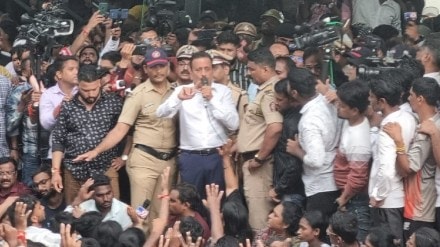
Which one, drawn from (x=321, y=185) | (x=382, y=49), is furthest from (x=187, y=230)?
(x=382, y=49)

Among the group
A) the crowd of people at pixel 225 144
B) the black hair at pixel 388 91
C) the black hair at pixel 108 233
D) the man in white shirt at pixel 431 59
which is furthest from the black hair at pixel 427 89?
the black hair at pixel 108 233

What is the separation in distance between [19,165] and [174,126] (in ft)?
6.23

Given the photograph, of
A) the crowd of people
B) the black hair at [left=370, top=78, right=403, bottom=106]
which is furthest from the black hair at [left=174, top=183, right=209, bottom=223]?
the black hair at [left=370, top=78, right=403, bottom=106]

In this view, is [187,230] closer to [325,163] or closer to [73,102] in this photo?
[325,163]

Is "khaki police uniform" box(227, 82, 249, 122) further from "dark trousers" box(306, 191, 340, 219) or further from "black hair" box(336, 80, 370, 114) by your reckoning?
"black hair" box(336, 80, 370, 114)

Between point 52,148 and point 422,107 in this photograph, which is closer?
point 422,107

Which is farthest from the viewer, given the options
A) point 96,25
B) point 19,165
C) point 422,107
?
point 96,25

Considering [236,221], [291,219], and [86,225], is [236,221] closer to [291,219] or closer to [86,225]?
[291,219]

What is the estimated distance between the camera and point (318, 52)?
1023 centimetres

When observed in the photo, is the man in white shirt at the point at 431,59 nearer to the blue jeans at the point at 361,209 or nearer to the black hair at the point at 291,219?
the blue jeans at the point at 361,209

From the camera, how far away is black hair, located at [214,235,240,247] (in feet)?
29.0

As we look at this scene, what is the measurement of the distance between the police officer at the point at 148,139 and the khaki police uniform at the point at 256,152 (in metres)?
0.70

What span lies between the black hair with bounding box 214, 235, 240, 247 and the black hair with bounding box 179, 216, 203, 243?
18 centimetres

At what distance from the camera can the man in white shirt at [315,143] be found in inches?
365
